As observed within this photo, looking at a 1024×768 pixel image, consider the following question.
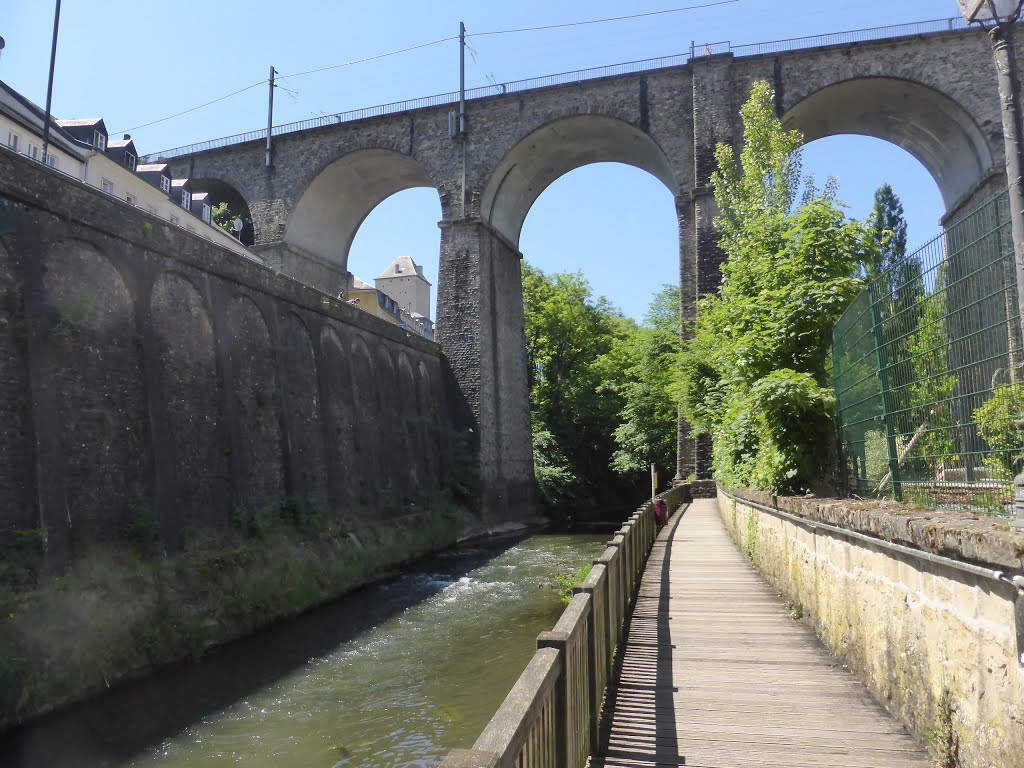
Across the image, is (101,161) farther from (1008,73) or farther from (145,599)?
(1008,73)

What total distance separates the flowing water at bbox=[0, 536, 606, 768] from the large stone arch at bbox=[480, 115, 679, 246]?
61.7ft

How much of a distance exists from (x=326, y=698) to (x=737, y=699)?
17.9 feet

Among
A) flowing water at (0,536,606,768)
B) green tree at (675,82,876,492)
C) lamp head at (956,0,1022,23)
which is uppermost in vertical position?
lamp head at (956,0,1022,23)

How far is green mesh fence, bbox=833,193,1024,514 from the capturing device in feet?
11.6

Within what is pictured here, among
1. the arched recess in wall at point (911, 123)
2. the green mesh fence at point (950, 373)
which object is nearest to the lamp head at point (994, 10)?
the green mesh fence at point (950, 373)

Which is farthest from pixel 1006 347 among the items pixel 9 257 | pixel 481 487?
pixel 481 487

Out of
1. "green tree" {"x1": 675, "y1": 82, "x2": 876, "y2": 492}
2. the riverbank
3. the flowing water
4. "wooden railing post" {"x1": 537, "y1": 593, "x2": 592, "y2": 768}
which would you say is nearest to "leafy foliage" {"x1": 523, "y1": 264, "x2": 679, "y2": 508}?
the riverbank

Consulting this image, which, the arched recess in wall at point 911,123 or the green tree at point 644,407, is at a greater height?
the arched recess in wall at point 911,123

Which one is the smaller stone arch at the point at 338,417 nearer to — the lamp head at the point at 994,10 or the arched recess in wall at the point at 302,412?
the arched recess in wall at the point at 302,412

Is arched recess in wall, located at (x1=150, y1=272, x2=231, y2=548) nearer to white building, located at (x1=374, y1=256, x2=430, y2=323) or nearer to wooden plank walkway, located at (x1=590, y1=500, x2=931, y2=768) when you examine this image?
wooden plank walkway, located at (x1=590, y1=500, x2=931, y2=768)

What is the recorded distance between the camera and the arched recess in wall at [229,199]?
32531mm

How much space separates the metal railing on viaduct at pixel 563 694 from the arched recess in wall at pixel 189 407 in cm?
889

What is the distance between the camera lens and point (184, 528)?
1230 cm

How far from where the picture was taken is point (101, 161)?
25359mm
